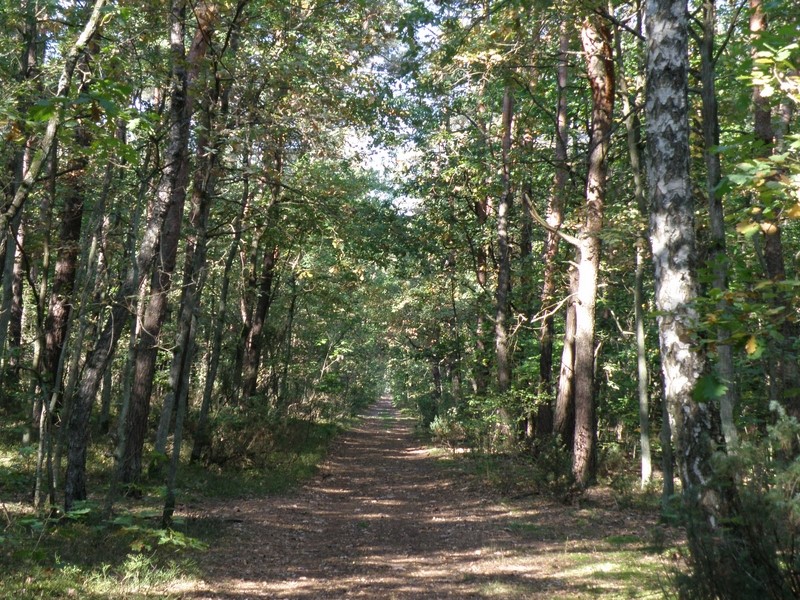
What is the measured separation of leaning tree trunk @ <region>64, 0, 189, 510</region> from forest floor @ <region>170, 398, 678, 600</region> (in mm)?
1911

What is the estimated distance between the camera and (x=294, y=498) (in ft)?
40.9

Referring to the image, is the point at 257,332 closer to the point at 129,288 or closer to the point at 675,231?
the point at 129,288

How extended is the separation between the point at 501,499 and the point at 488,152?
961 cm

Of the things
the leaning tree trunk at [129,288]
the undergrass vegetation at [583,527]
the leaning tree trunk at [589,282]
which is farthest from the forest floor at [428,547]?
the leaning tree trunk at [129,288]

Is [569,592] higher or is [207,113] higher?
[207,113]

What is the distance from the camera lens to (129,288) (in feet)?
25.1

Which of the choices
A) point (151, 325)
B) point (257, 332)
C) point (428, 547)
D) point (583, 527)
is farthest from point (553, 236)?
point (151, 325)

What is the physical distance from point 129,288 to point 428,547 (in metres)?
5.21

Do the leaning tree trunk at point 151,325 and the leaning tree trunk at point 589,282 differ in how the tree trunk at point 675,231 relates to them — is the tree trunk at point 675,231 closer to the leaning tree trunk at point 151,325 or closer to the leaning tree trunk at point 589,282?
the leaning tree trunk at point 589,282

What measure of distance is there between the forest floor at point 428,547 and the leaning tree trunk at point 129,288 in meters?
1.91

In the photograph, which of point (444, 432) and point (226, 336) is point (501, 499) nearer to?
point (444, 432)

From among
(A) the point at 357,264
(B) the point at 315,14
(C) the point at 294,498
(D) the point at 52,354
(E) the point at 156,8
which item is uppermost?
(B) the point at 315,14

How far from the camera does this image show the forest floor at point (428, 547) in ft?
21.1

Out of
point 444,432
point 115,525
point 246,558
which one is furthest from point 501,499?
point 444,432
